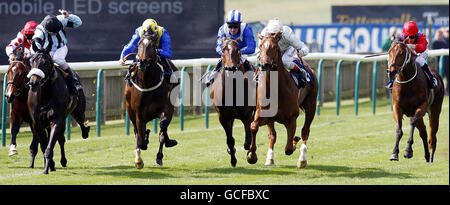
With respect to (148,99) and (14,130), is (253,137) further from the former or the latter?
(14,130)

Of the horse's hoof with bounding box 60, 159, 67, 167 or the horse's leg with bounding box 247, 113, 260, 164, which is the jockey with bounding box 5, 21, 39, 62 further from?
the horse's leg with bounding box 247, 113, 260, 164

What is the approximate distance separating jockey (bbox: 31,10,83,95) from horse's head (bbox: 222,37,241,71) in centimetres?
180

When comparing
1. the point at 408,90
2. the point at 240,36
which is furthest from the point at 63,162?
the point at 408,90

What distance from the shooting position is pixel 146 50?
41.0ft

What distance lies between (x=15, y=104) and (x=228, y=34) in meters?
2.58

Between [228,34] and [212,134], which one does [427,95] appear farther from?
[212,134]

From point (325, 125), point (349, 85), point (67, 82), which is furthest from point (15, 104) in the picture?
point (349, 85)

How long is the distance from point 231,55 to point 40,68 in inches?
75.4

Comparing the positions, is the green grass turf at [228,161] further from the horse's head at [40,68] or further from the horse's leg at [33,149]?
the horse's head at [40,68]

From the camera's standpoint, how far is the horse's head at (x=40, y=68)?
480 inches

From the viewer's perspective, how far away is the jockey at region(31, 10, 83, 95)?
12.7m

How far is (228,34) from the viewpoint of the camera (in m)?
12.9

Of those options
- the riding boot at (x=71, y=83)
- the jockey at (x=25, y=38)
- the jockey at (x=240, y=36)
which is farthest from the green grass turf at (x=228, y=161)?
the jockey at (x=25, y=38)

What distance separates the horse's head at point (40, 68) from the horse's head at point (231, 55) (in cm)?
177
